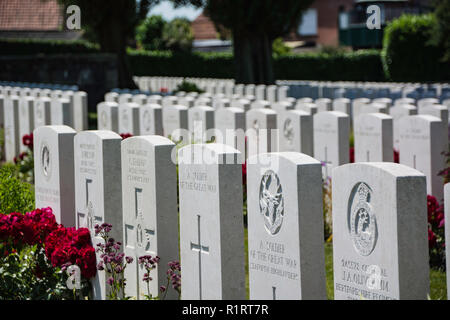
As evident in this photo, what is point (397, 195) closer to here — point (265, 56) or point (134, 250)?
point (134, 250)

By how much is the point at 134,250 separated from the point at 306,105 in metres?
6.08

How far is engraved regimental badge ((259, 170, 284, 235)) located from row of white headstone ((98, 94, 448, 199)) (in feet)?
12.7

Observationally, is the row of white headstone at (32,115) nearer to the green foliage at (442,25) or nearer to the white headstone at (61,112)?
the white headstone at (61,112)

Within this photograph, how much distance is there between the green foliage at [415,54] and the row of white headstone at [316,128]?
77.9 ft

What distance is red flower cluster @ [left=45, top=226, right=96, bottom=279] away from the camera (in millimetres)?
5688

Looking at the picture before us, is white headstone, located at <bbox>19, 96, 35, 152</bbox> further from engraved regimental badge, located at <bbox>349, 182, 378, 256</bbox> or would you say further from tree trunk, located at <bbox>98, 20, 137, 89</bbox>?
tree trunk, located at <bbox>98, 20, 137, 89</bbox>

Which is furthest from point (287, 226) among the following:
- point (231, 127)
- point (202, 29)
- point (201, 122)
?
point (202, 29)

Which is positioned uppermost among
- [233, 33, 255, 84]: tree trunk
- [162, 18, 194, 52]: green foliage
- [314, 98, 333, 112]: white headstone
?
[162, 18, 194, 52]: green foliage

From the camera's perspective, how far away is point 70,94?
14.2 metres

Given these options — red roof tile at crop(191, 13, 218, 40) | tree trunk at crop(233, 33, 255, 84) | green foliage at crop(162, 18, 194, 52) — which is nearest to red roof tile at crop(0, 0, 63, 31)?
green foliage at crop(162, 18, 194, 52)

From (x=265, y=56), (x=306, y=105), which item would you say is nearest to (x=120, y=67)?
(x=265, y=56)

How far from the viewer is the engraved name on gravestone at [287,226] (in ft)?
15.0

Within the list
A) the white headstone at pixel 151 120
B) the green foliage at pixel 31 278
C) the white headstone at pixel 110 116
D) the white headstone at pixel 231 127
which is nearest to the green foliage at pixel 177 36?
the white headstone at pixel 110 116

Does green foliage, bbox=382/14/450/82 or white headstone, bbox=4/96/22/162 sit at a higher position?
green foliage, bbox=382/14/450/82
